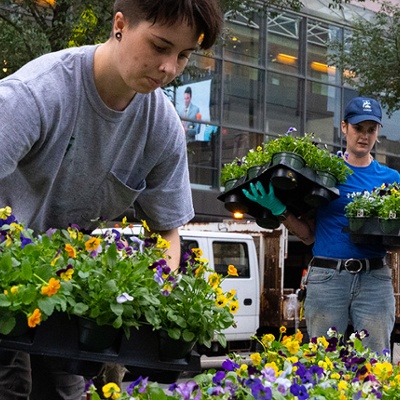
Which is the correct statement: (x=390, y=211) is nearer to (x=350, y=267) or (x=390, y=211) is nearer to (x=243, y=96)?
(x=350, y=267)

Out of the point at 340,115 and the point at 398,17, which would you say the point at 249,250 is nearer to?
the point at 398,17

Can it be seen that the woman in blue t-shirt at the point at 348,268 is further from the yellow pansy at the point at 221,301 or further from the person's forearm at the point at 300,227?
the yellow pansy at the point at 221,301

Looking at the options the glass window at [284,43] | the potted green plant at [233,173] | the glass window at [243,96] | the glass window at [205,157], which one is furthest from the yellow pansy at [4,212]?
the glass window at [284,43]

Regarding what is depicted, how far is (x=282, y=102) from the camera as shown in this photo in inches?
883

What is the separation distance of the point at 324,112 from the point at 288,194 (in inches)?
740

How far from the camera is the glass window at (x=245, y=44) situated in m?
21.0

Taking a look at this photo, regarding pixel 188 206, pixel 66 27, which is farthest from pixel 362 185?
pixel 66 27

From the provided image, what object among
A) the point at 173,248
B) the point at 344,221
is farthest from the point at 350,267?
the point at 173,248

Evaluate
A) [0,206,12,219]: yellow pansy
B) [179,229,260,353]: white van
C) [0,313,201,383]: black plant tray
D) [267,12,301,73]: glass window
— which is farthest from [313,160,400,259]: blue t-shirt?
Answer: [267,12,301,73]: glass window

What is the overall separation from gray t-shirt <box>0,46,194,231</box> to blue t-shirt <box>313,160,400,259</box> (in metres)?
2.15

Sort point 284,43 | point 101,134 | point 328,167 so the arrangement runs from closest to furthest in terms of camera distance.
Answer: point 101,134, point 328,167, point 284,43

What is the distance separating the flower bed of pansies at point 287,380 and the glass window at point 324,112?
67.0 feet

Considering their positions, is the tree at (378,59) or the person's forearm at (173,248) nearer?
the person's forearm at (173,248)

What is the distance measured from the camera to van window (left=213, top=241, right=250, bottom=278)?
1477cm
